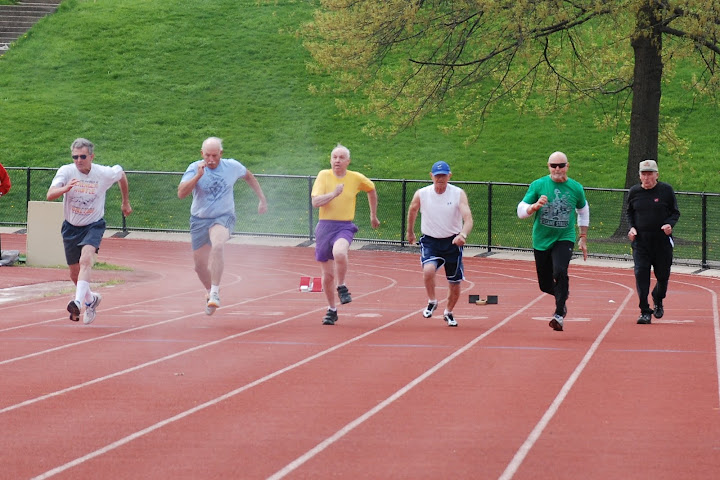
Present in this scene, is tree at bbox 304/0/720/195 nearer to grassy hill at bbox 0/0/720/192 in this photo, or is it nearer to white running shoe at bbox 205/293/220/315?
grassy hill at bbox 0/0/720/192

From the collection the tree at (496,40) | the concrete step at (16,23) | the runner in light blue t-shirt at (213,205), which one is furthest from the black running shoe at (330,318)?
the concrete step at (16,23)

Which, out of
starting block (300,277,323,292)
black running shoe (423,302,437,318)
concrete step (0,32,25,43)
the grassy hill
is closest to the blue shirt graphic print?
black running shoe (423,302,437,318)

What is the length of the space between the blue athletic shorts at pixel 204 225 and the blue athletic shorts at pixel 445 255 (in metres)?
2.06

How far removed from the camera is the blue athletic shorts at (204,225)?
1344 centimetres

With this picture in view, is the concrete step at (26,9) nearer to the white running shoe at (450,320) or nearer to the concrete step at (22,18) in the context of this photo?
the concrete step at (22,18)

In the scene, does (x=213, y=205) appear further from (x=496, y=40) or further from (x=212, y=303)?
(x=496, y=40)

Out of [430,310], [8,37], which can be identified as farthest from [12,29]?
[430,310]

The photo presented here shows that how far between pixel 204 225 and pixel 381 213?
60.2ft

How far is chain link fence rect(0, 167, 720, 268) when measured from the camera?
2775cm

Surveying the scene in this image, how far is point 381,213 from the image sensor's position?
104 ft

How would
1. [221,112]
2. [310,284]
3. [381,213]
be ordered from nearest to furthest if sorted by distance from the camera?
1. [310,284]
2. [381,213]
3. [221,112]

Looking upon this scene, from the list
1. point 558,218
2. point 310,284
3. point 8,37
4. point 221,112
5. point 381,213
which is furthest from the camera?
point 8,37

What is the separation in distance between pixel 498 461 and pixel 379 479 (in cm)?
78

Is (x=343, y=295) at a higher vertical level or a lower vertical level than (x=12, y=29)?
lower
